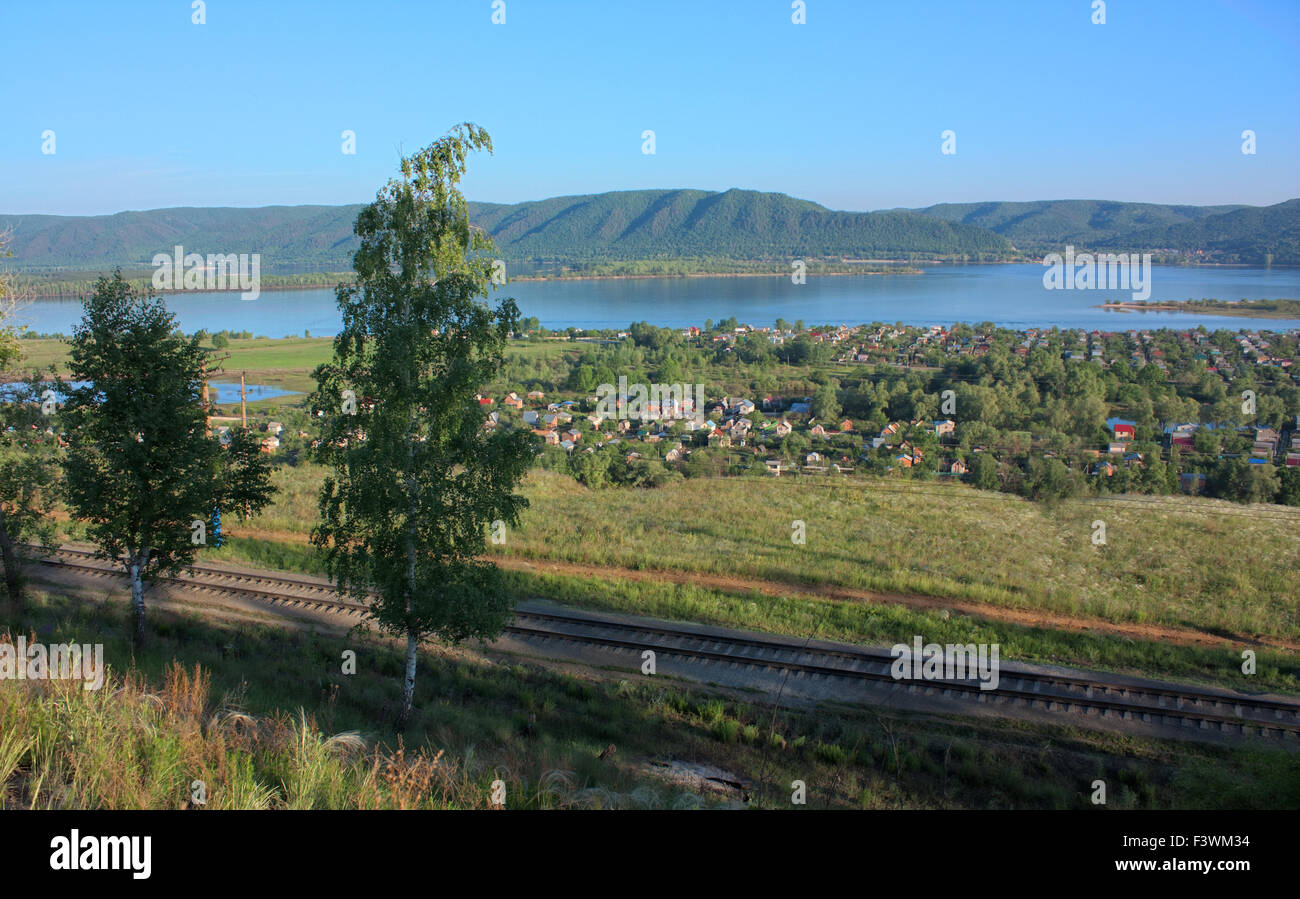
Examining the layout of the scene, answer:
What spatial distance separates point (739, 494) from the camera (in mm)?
21891

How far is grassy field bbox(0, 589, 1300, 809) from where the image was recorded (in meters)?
3.72

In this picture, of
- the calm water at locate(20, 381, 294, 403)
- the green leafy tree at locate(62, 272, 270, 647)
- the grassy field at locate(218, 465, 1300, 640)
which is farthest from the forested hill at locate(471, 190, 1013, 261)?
the green leafy tree at locate(62, 272, 270, 647)

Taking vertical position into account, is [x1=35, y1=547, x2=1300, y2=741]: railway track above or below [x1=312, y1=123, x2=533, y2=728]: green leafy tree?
below

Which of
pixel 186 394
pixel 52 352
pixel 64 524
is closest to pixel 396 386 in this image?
pixel 186 394

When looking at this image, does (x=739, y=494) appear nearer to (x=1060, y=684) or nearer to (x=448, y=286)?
(x=1060, y=684)

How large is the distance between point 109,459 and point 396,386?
14.4ft

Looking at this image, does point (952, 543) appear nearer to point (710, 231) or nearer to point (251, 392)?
point (251, 392)

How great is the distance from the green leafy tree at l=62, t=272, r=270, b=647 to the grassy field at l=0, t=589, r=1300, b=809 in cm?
157

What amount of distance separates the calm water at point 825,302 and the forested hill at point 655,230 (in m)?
13.8

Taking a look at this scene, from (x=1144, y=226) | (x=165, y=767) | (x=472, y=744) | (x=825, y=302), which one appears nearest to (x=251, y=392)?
(x=472, y=744)

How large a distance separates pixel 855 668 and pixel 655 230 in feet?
609

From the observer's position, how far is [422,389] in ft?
23.5

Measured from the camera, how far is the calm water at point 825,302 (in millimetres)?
60463

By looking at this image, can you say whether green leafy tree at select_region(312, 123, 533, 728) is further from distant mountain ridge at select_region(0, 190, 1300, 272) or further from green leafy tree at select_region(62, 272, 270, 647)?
distant mountain ridge at select_region(0, 190, 1300, 272)
